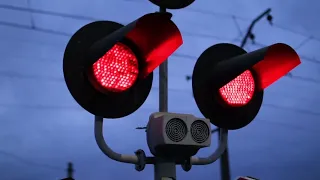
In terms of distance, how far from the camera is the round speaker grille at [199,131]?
2.33 meters

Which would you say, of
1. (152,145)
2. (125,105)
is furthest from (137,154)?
(125,105)

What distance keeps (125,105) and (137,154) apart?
27 cm

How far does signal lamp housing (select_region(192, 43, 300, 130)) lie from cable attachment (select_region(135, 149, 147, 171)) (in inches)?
21.0

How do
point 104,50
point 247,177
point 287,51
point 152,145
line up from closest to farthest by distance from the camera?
point 104,50 < point 152,145 < point 287,51 < point 247,177

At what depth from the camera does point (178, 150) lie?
2301mm

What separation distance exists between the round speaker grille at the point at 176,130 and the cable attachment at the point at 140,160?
18 centimetres

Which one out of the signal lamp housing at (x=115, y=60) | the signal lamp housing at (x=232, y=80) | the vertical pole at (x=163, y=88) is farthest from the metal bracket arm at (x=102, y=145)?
the signal lamp housing at (x=232, y=80)

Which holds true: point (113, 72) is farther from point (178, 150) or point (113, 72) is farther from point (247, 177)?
point (247, 177)

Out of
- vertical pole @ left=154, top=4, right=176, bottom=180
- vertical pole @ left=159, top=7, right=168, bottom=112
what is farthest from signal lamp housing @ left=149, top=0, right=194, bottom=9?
vertical pole @ left=154, top=4, right=176, bottom=180

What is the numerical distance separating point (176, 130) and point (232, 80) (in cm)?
57

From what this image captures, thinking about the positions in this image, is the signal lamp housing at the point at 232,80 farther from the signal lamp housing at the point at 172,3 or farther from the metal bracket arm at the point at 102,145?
the metal bracket arm at the point at 102,145

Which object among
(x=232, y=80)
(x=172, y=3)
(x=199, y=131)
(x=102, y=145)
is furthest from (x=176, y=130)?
(x=172, y=3)

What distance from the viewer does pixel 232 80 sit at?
2637 mm

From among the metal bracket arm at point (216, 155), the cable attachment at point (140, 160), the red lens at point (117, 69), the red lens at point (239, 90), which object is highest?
the red lens at point (117, 69)
